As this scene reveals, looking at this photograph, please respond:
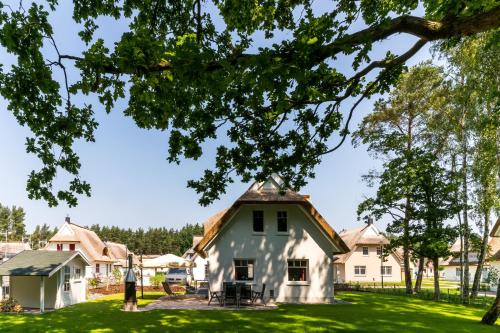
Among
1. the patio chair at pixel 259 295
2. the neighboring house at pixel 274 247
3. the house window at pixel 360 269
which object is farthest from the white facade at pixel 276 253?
the house window at pixel 360 269

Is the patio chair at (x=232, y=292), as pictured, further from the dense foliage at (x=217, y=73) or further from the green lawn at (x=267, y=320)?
the dense foliage at (x=217, y=73)

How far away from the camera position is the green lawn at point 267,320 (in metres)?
13.9

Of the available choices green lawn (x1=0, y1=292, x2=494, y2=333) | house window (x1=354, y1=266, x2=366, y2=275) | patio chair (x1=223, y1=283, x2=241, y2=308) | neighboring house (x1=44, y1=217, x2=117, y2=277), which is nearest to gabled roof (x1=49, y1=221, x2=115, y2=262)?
neighboring house (x1=44, y1=217, x2=117, y2=277)

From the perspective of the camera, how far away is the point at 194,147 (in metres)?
9.74

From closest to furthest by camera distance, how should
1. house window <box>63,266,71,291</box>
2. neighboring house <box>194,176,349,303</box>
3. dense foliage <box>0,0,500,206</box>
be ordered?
dense foliage <box>0,0,500,206</box> < neighboring house <box>194,176,349,303</box> < house window <box>63,266,71,291</box>

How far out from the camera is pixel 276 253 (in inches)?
910

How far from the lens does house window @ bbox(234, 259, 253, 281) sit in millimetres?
22922

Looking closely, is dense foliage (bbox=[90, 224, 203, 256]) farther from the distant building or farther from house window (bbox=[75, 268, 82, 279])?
house window (bbox=[75, 268, 82, 279])

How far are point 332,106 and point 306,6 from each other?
8.56 ft

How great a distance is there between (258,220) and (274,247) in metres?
1.84

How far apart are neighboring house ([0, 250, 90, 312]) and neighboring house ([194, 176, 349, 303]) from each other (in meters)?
8.01

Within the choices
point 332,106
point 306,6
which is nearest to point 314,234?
point 332,106

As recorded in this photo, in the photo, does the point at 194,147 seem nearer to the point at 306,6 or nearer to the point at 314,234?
the point at 306,6

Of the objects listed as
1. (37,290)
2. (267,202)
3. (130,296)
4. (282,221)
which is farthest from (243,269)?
(37,290)
